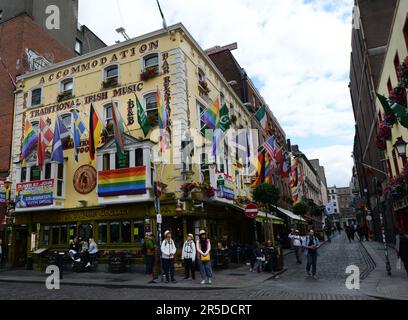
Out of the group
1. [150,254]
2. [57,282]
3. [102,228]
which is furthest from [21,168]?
[150,254]

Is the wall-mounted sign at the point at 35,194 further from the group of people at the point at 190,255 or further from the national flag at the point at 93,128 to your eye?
the group of people at the point at 190,255

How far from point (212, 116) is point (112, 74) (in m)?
7.09

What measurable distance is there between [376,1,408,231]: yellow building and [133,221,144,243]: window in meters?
12.9

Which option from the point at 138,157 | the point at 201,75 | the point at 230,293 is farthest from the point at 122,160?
the point at 230,293

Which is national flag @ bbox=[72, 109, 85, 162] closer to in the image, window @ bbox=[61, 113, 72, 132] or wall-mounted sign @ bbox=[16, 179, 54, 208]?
window @ bbox=[61, 113, 72, 132]

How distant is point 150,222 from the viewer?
16672 mm

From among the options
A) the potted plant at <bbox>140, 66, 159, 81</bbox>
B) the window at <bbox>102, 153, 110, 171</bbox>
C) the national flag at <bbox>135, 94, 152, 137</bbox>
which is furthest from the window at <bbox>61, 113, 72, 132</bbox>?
the national flag at <bbox>135, 94, 152, 137</bbox>

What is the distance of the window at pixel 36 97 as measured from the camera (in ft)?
72.1

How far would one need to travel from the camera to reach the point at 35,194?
1875cm

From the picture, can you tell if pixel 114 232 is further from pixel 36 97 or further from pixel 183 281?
pixel 36 97

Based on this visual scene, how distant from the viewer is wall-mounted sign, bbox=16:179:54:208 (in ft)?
60.2

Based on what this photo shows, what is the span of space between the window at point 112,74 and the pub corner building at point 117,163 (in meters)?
0.06

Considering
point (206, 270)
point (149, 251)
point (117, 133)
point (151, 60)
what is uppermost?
point (151, 60)

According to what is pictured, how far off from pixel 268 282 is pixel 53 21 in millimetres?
26452
